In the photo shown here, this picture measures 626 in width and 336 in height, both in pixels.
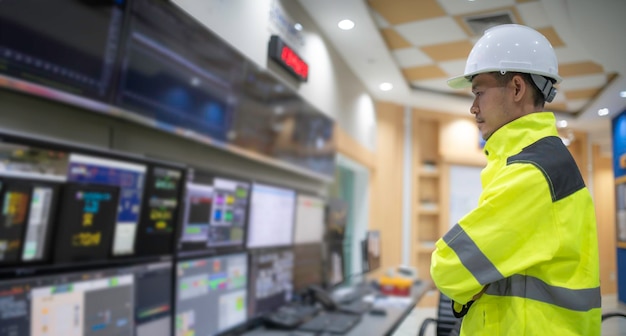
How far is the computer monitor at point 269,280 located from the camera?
230 centimetres

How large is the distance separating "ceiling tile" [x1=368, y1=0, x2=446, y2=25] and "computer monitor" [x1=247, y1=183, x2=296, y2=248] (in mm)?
1135

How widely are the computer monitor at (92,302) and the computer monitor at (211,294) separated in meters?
0.09

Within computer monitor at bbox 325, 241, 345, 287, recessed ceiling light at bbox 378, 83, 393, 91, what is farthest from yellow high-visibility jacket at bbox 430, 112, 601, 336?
recessed ceiling light at bbox 378, 83, 393, 91

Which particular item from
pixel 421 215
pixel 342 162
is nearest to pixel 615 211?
pixel 342 162

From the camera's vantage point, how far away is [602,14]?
1.06m

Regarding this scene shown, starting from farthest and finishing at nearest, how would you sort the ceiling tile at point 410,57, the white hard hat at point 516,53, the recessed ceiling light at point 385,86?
the recessed ceiling light at point 385,86
the ceiling tile at point 410,57
the white hard hat at point 516,53

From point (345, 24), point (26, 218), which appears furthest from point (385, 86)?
point (26, 218)

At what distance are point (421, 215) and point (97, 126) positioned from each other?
4.42 m

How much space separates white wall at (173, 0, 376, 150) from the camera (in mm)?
1921

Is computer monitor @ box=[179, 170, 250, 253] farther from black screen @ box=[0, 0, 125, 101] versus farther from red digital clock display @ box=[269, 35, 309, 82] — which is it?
red digital clock display @ box=[269, 35, 309, 82]

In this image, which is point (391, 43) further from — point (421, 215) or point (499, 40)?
point (421, 215)

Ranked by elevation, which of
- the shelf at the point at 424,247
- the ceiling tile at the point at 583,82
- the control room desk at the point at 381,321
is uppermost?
the ceiling tile at the point at 583,82

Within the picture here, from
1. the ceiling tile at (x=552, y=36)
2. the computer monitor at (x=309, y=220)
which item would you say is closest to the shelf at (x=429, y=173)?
the computer monitor at (x=309, y=220)

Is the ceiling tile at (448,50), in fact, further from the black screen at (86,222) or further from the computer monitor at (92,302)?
the computer monitor at (92,302)
